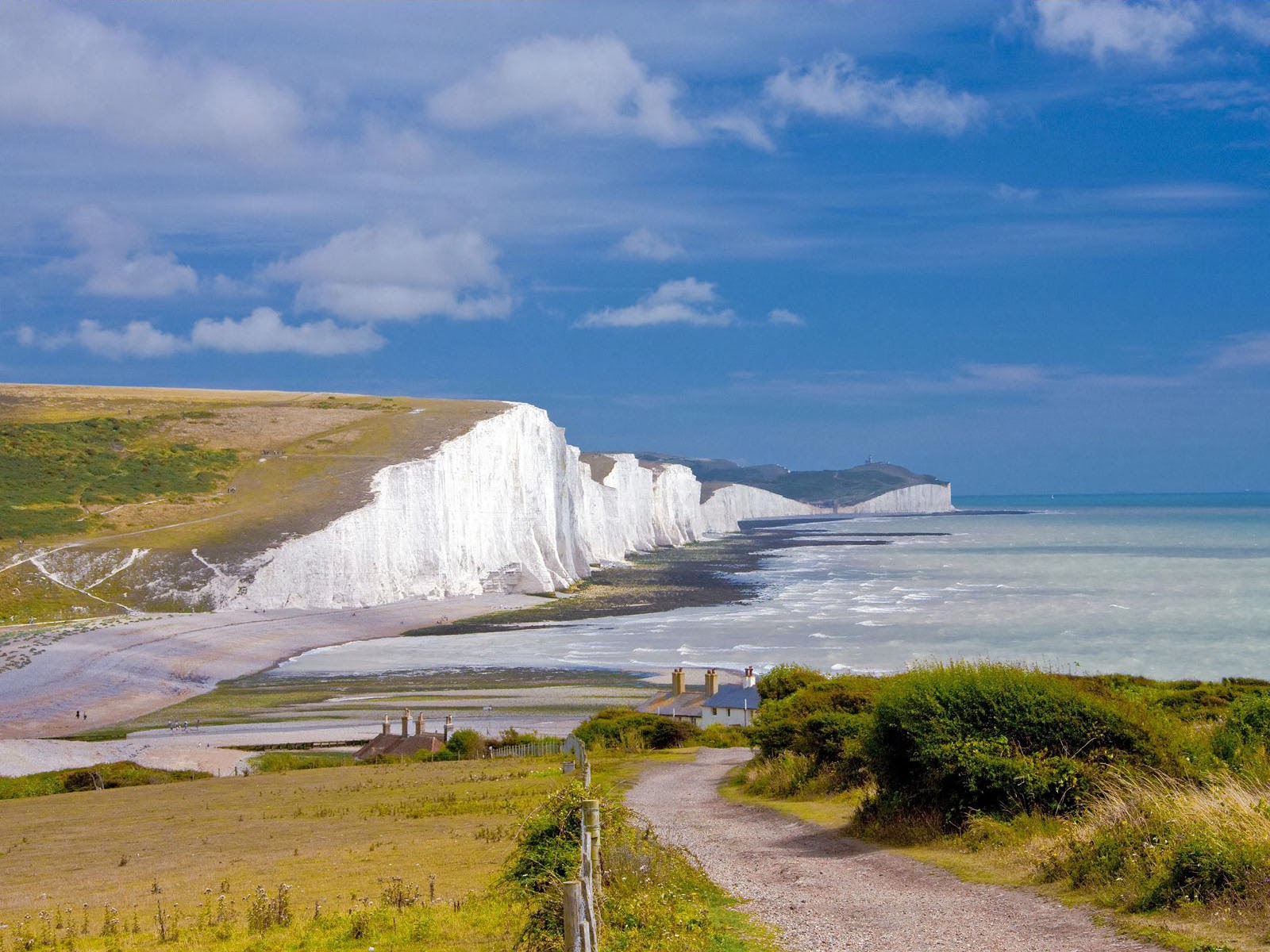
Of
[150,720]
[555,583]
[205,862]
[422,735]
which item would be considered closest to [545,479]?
[555,583]

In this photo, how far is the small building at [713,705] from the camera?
3809 centimetres

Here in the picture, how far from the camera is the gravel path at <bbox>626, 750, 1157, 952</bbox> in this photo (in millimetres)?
10414

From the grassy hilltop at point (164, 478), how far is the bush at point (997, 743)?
197ft

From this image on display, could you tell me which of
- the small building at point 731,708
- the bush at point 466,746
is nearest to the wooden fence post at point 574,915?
the bush at point 466,746

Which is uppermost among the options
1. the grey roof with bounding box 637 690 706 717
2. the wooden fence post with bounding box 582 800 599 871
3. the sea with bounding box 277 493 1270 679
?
the wooden fence post with bounding box 582 800 599 871

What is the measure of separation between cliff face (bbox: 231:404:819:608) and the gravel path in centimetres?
6203

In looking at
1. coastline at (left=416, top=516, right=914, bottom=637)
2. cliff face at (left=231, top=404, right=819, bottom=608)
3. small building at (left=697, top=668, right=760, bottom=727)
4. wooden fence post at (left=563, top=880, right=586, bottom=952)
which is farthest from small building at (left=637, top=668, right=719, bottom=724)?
cliff face at (left=231, top=404, right=819, bottom=608)

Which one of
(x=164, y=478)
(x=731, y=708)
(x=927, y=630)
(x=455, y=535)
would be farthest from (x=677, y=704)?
(x=164, y=478)

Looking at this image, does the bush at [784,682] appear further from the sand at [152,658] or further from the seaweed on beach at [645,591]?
the seaweed on beach at [645,591]

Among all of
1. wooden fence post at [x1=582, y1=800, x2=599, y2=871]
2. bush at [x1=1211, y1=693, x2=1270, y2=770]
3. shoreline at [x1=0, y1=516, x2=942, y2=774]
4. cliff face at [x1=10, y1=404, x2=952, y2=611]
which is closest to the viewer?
wooden fence post at [x1=582, y1=800, x2=599, y2=871]

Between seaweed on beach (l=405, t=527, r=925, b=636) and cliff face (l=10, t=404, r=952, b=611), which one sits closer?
cliff face (l=10, t=404, r=952, b=611)

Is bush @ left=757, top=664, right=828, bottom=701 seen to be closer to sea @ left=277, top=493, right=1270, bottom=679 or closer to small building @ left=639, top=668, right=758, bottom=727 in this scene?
small building @ left=639, top=668, right=758, bottom=727

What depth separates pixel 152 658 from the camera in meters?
57.0

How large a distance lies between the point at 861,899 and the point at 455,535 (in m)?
81.7
